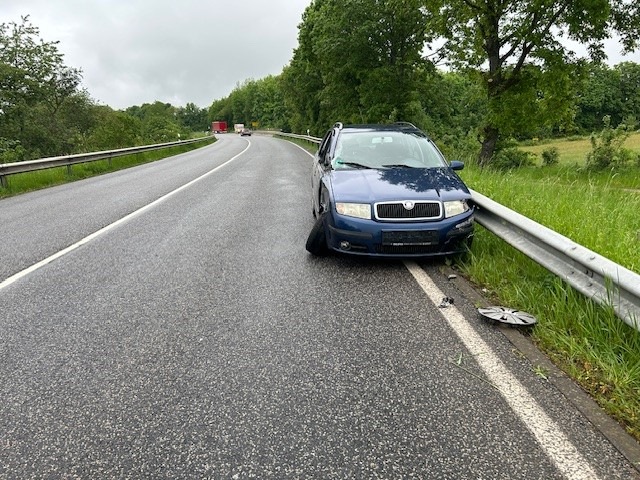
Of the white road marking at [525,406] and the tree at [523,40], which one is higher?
the tree at [523,40]

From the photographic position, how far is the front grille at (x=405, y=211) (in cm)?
441

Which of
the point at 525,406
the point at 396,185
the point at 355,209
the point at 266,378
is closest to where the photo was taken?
the point at 525,406

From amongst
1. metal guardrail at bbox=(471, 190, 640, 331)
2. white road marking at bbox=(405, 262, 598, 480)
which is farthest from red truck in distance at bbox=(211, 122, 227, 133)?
white road marking at bbox=(405, 262, 598, 480)

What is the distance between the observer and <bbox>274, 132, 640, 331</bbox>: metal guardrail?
2594 mm

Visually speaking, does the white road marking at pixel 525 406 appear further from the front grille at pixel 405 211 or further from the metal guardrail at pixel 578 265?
the front grille at pixel 405 211

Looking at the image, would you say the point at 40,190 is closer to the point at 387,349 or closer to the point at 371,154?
the point at 371,154

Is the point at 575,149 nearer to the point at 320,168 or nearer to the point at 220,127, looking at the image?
the point at 320,168

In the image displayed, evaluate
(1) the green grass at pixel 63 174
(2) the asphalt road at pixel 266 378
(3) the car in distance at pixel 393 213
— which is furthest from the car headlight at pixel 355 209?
(1) the green grass at pixel 63 174

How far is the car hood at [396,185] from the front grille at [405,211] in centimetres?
7

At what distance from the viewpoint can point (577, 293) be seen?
3.37m

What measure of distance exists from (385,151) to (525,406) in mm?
4197

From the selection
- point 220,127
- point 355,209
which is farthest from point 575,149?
point 220,127

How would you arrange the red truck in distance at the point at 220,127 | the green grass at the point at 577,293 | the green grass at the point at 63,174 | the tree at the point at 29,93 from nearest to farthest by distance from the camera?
the green grass at the point at 577,293
the green grass at the point at 63,174
the tree at the point at 29,93
the red truck in distance at the point at 220,127

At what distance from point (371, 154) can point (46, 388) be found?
4.51 meters
